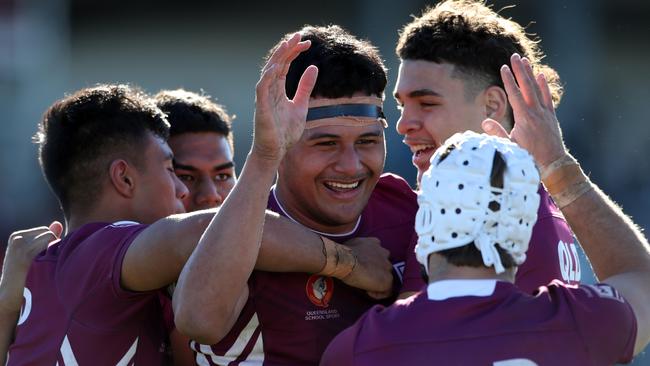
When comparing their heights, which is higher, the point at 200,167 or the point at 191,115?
the point at 191,115

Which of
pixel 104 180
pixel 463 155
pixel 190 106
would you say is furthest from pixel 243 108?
pixel 463 155

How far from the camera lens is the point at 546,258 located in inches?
145

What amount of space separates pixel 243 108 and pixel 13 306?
14.5m

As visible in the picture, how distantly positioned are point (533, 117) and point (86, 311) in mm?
1845

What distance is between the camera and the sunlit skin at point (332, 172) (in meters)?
4.09

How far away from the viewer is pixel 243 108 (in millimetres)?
18750

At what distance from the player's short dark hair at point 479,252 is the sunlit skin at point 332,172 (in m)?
1.12

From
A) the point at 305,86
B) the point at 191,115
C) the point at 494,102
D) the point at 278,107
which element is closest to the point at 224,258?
the point at 278,107

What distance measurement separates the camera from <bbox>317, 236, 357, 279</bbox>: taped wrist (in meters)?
3.80

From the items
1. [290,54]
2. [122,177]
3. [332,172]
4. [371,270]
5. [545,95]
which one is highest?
[290,54]

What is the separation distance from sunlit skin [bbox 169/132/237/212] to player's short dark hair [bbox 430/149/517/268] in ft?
8.69

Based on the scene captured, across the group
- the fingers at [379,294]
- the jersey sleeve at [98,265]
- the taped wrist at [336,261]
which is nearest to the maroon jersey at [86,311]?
the jersey sleeve at [98,265]

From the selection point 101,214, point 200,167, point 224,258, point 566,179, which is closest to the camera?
point 224,258

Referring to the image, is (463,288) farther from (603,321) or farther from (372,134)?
(372,134)
